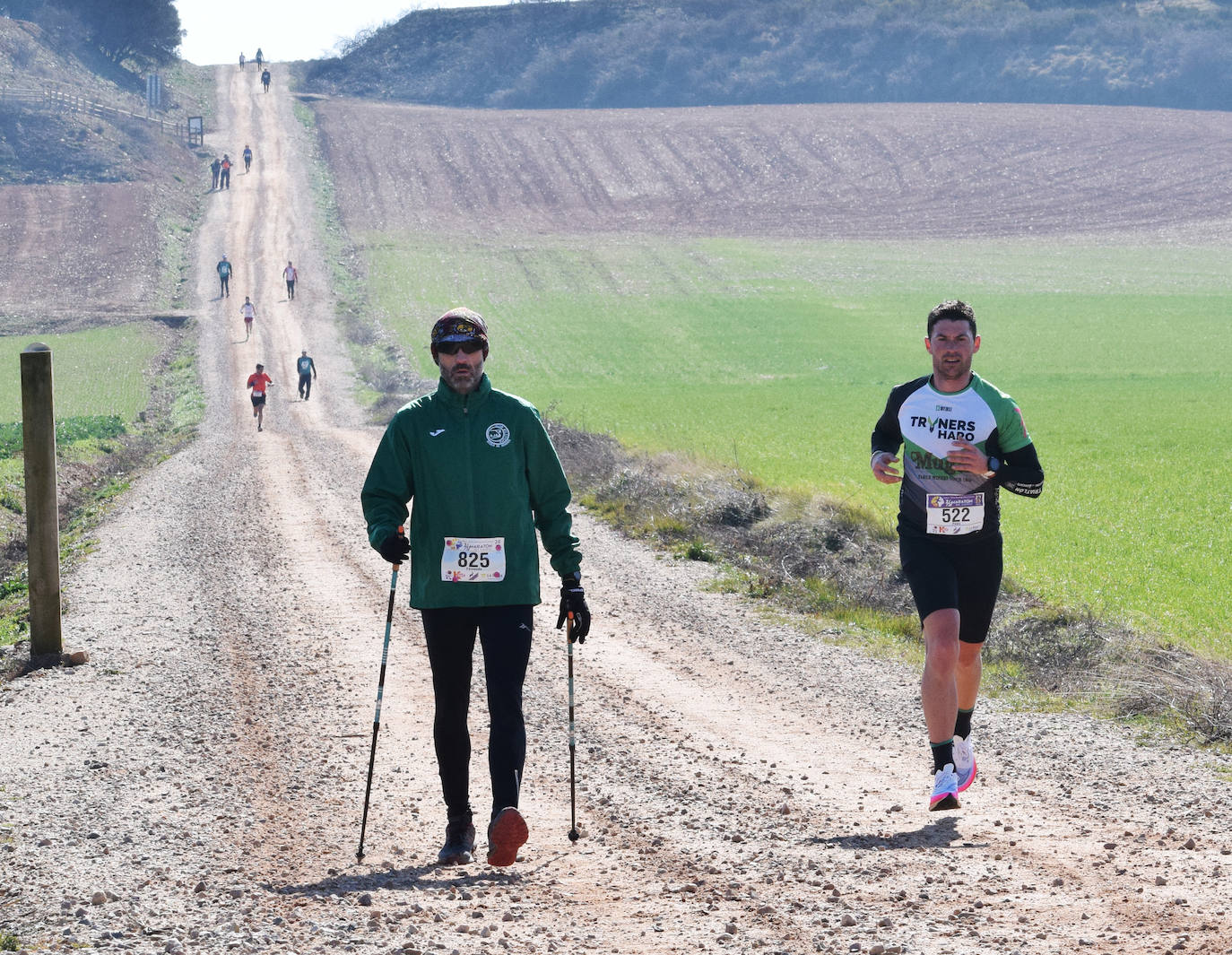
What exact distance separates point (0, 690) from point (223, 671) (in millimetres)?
1598

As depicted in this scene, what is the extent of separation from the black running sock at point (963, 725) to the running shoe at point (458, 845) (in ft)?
8.77

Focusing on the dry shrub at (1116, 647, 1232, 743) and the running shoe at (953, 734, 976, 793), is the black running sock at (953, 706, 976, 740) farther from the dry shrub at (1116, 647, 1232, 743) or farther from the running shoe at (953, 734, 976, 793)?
the dry shrub at (1116, 647, 1232, 743)

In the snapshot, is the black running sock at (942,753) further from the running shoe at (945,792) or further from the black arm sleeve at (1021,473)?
the black arm sleeve at (1021,473)

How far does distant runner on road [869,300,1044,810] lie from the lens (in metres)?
7.04

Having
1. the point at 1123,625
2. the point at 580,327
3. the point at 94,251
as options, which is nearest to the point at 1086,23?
the point at 580,327

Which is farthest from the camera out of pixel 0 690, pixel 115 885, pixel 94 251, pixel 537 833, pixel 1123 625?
pixel 94 251

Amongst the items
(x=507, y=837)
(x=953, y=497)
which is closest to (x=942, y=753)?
(x=953, y=497)

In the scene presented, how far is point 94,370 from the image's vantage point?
148 ft

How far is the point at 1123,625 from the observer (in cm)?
1152

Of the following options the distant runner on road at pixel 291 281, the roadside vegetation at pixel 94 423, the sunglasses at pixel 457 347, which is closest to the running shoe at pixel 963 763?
the sunglasses at pixel 457 347

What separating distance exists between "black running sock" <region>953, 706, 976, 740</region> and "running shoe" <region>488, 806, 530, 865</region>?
2609 millimetres

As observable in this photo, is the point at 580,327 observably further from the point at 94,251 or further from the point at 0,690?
the point at 0,690

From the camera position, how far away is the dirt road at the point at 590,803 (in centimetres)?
517

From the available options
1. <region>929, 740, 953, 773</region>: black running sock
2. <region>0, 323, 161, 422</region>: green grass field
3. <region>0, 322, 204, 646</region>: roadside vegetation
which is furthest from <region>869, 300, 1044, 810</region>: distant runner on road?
<region>0, 323, 161, 422</region>: green grass field
